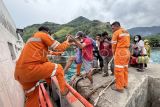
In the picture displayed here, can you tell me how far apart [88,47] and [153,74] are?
336 cm

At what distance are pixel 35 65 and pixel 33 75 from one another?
198mm

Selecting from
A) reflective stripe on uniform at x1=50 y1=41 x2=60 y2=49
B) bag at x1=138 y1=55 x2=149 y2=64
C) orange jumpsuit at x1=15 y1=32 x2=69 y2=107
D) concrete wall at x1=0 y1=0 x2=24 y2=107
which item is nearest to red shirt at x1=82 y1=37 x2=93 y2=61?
concrete wall at x1=0 y1=0 x2=24 y2=107

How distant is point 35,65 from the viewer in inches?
164

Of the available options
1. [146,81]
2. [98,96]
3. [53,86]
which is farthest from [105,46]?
[53,86]

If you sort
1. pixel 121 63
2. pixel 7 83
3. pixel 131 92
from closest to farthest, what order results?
1. pixel 7 83
2. pixel 121 63
3. pixel 131 92

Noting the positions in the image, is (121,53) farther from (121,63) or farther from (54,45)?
(54,45)

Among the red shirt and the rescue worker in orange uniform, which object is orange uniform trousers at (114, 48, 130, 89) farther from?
the red shirt

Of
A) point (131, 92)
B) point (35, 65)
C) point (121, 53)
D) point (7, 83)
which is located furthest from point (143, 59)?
point (7, 83)

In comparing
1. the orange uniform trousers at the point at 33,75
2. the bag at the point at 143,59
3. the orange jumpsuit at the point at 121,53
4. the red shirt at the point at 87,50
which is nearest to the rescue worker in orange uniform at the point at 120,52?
the orange jumpsuit at the point at 121,53

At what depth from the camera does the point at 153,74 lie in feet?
29.8

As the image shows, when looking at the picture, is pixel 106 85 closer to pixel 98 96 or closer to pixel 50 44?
pixel 98 96

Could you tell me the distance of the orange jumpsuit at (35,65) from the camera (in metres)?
4.13

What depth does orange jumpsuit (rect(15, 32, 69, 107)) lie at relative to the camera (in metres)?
4.13

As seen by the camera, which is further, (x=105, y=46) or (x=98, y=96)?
(x=105, y=46)
